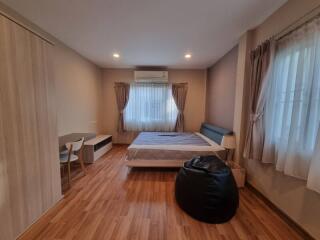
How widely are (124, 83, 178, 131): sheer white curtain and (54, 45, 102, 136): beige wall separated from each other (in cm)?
107

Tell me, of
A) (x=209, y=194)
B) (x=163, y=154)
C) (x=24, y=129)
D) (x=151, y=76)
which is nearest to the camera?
(x=24, y=129)

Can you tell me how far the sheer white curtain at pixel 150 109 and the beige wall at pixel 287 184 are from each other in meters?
2.97

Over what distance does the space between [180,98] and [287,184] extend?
368 centimetres

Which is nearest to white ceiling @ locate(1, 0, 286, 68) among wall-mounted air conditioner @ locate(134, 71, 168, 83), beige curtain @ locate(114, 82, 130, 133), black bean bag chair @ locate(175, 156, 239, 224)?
wall-mounted air conditioner @ locate(134, 71, 168, 83)

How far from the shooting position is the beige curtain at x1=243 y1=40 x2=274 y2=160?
2.09 metres

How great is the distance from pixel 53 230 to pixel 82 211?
0.35 meters

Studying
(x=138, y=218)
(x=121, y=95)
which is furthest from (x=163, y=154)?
(x=121, y=95)

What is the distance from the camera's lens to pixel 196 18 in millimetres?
2236

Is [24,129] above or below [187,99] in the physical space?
below

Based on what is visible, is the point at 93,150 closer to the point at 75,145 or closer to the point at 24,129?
the point at 75,145

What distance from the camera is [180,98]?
5113 mm

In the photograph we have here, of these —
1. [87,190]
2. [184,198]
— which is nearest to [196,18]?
[184,198]

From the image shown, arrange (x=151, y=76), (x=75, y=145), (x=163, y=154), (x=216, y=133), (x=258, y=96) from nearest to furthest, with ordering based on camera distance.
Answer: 1. (x=258, y=96)
2. (x=75, y=145)
3. (x=163, y=154)
4. (x=216, y=133)
5. (x=151, y=76)

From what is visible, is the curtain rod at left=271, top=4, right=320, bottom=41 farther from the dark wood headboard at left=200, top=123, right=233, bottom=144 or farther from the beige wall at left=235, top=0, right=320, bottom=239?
the dark wood headboard at left=200, top=123, right=233, bottom=144
